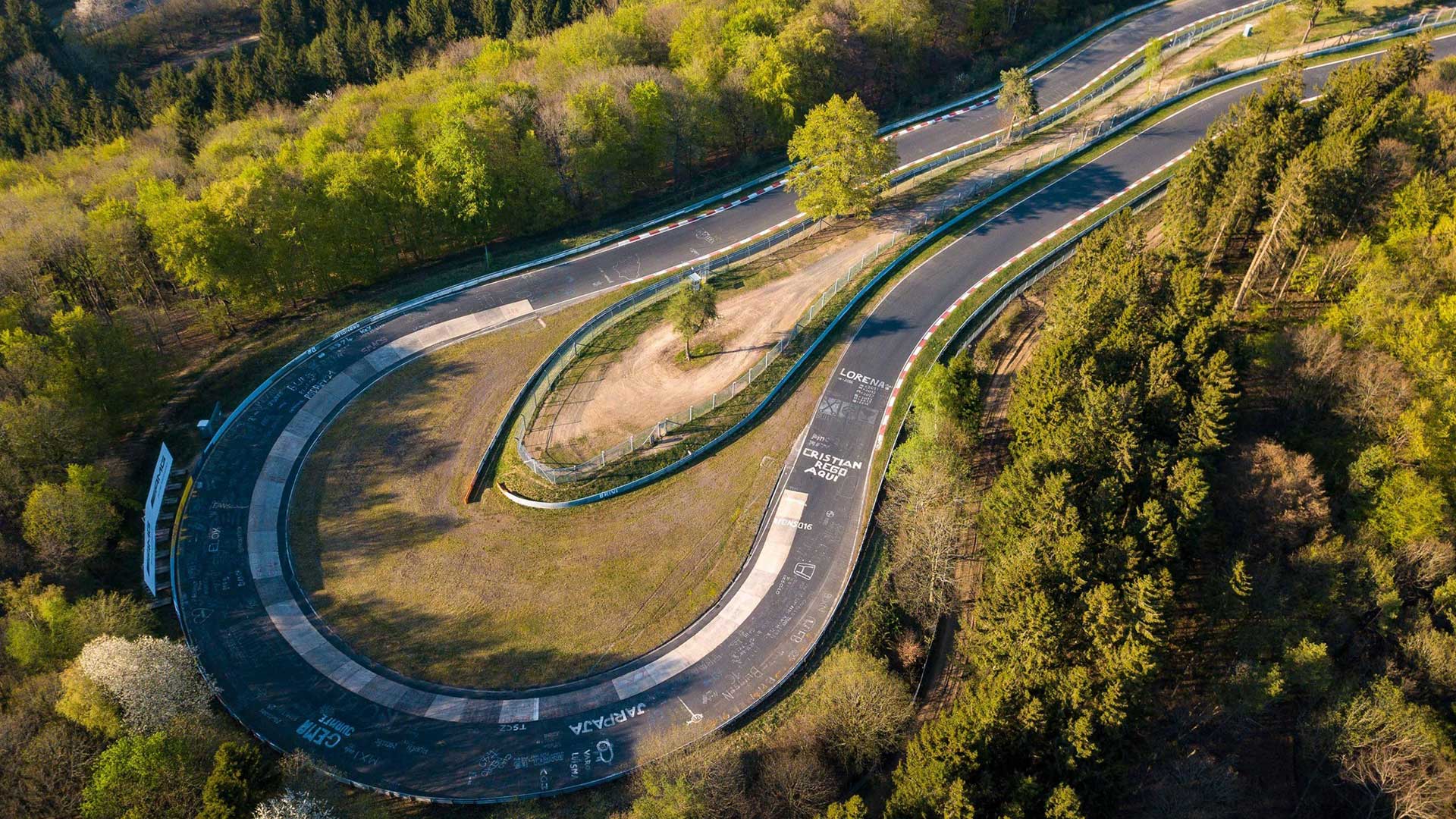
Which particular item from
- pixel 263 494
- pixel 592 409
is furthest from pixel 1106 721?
pixel 263 494

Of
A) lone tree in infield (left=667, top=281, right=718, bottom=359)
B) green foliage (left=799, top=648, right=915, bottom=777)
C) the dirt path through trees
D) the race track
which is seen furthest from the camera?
lone tree in infield (left=667, top=281, right=718, bottom=359)

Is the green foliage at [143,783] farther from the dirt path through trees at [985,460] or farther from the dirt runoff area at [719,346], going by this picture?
the dirt path through trees at [985,460]

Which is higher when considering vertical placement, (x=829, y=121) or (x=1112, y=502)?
(x=829, y=121)

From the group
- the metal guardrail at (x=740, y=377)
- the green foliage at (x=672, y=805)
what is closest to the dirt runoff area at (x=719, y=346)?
the metal guardrail at (x=740, y=377)

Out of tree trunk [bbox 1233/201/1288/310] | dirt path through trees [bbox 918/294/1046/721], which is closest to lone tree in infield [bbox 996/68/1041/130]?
dirt path through trees [bbox 918/294/1046/721]

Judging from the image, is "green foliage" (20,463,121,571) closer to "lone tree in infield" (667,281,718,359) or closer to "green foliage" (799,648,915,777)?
"lone tree in infield" (667,281,718,359)

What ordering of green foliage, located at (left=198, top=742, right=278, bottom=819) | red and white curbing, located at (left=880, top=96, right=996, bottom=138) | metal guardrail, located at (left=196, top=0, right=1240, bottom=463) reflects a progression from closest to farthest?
1. green foliage, located at (left=198, top=742, right=278, bottom=819)
2. metal guardrail, located at (left=196, top=0, right=1240, bottom=463)
3. red and white curbing, located at (left=880, top=96, right=996, bottom=138)

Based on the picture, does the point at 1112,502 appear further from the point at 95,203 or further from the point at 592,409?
the point at 95,203
